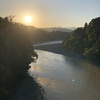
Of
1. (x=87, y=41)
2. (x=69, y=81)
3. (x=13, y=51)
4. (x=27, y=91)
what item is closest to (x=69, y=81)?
(x=69, y=81)

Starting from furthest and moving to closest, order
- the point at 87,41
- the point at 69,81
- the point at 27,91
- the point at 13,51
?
the point at 87,41 → the point at 69,81 → the point at 13,51 → the point at 27,91

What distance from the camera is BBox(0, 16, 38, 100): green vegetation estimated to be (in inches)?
1929

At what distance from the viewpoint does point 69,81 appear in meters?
65.9

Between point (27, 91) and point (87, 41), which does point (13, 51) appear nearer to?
point (27, 91)

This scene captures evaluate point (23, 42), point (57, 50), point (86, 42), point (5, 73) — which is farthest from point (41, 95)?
point (57, 50)

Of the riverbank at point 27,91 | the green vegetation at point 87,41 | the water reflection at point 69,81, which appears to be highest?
the green vegetation at point 87,41

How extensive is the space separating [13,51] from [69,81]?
17956mm

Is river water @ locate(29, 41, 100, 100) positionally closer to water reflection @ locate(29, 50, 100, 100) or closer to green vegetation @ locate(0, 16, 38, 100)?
water reflection @ locate(29, 50, 100, 100)

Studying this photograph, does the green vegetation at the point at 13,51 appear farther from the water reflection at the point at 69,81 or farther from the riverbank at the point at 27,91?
the water reflection at the point at 69,81

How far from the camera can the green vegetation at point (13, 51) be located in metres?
49.0

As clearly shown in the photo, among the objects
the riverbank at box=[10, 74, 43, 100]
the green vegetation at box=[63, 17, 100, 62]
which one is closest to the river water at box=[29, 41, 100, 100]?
the riverbank at box=[10, 74, 43, 100]

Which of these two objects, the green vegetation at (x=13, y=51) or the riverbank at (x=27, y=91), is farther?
the riverbank at (x=27, y=91)

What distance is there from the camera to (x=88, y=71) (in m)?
80.8

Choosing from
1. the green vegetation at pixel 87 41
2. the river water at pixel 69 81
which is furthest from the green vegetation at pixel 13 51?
the green vegetation at pixel 87 41
